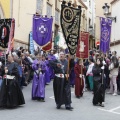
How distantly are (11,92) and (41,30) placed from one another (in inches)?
146

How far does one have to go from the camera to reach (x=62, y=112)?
33.4 ft

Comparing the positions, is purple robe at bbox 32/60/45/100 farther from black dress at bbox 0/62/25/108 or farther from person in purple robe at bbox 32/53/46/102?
black dress at bbox 0/62/25/108

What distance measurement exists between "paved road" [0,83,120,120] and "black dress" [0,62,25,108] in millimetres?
233

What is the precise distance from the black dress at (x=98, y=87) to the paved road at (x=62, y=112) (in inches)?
10.9

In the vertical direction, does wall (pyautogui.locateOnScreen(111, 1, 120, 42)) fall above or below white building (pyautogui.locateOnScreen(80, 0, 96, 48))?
below

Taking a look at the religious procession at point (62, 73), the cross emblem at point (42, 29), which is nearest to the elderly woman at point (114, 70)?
the religious procession at point (62, 73)

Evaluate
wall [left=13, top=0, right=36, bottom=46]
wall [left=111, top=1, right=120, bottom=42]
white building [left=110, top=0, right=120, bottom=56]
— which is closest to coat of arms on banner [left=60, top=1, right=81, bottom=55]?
white building [left=110, top=0, right=120, bottom=56]

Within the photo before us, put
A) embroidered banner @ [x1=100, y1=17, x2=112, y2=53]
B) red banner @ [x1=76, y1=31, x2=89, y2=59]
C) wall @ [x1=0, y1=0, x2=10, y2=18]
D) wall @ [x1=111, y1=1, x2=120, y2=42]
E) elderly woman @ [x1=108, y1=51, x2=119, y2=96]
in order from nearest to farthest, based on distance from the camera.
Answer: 1. red banner @ [x1=76, y1=31, x2=89, y2=59]
2. elderly woman @ [x1=108, y1=51, x2=119, y2=96]
3. embroidered banner @ [x1=100, y1=17, x2=112, y2=53]
4. wall @ [x1=0, y1=0, x2=10, y2=18]
5. wall @ [x1=111, y1=1, x2=120, y2=42]

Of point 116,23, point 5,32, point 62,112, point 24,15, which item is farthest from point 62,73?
point 24,15

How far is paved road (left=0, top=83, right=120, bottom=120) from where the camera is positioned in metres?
9.47

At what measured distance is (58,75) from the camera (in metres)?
A: 10.8

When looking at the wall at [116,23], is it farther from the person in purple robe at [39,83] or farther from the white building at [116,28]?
the person in purple robe at [39,83]

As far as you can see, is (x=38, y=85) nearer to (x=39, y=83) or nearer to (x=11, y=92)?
(x=39, y=83)

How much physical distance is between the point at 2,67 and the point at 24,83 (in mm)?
4583
